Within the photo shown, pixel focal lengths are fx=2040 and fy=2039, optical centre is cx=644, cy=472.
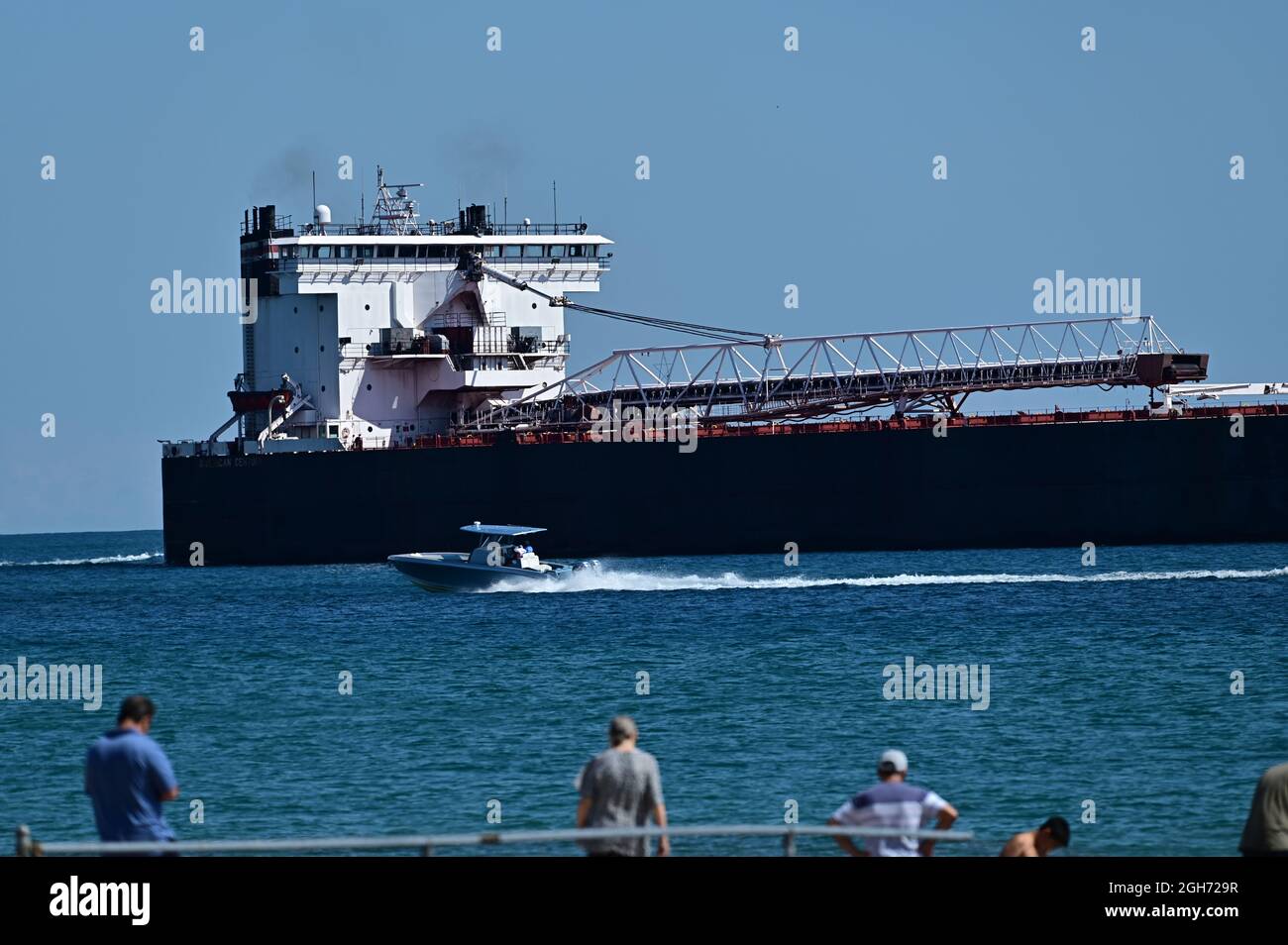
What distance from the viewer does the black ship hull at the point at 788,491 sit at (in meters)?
55.6

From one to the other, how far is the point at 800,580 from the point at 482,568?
25.0 ft

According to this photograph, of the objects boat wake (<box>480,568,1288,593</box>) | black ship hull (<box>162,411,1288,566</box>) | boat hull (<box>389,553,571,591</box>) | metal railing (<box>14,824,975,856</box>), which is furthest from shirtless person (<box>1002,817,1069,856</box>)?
black ship hull (<box>162,411,1288,566</box>)

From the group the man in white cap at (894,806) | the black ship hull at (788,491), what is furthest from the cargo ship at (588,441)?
the man in white cap at (894,806)

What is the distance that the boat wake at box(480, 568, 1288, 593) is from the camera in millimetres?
47312

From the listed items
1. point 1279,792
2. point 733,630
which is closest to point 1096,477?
point 733,630

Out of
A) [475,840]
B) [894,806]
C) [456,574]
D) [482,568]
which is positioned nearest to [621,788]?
[475,840]

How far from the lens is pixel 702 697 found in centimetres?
3002

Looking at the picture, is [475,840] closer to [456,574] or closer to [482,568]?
[482,568]

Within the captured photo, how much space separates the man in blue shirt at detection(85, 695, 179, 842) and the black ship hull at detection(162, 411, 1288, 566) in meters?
47.3

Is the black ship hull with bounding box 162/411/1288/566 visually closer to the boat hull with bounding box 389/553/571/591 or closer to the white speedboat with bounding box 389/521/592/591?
the white speedboat with bounding box 389/521/592/591

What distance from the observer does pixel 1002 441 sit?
185 ft

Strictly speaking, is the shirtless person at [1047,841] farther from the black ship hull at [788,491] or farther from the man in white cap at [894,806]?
the black ship hull at [788,491]
